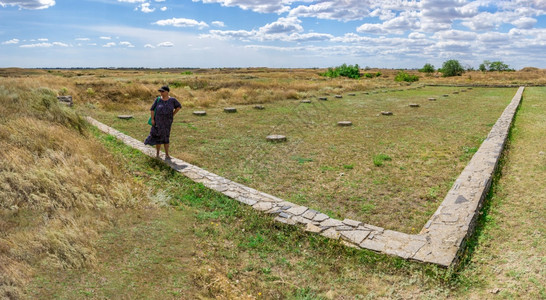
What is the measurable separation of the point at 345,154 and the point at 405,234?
4491 millimetres

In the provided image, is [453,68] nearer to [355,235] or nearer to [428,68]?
[428,68]

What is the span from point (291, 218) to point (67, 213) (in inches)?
119

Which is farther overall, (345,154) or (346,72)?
(346,72)

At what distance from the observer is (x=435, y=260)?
3.79m

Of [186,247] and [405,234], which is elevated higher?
[405,234]

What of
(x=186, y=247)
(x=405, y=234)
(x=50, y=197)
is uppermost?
(x=50, y=197)

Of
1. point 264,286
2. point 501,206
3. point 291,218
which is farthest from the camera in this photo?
point 501,206

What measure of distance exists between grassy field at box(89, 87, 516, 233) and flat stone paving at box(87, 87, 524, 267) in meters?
0.37

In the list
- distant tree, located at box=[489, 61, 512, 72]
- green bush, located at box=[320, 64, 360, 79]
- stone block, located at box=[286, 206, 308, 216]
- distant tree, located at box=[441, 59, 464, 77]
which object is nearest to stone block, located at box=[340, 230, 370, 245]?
stone block, located at box=[286, 206, 308, 216]

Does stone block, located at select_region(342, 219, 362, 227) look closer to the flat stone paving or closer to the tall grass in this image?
the flat stone paving

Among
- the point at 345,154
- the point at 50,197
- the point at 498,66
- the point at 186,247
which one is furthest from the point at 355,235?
the point at 498,66

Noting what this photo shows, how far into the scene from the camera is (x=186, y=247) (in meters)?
4.23

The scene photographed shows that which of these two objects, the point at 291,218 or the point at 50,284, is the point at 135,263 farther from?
the point at 291,218

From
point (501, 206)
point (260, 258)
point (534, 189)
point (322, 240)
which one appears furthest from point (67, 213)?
point (534, 189)
